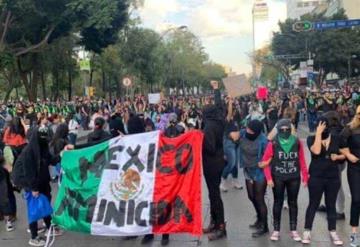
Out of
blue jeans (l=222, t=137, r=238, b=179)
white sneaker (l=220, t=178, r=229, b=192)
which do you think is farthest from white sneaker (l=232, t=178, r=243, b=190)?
blue jeans (l=222, t=137, r=238, b=179)

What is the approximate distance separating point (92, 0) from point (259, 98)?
39.2ft

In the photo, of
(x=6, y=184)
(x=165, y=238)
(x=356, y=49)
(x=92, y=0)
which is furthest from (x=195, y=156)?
(x=356, y=49)

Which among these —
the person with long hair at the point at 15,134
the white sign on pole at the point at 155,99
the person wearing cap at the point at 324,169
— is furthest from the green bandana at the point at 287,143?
the white sign on pole at the point at 155,99

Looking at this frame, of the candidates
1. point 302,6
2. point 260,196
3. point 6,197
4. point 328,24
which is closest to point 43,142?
point 6,197

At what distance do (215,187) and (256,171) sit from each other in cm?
68

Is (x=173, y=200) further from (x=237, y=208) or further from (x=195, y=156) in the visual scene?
(x=237, y=208)

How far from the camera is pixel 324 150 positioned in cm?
694

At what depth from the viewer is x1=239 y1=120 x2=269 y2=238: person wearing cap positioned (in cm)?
767

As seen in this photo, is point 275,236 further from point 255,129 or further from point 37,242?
point 37,242

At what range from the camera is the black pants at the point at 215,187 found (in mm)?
7379

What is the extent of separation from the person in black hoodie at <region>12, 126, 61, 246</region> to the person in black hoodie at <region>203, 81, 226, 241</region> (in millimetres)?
2196

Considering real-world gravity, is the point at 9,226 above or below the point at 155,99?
below

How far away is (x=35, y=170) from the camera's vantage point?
24.2ft

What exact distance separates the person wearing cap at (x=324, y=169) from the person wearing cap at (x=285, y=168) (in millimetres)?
198
